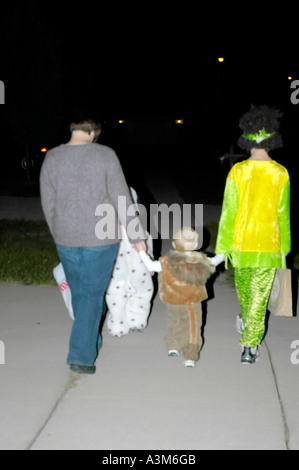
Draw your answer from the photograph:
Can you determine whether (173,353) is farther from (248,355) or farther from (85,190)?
(85,190)

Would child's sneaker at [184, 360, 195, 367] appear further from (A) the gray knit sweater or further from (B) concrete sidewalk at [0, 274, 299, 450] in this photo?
(A) the gray knit sweater

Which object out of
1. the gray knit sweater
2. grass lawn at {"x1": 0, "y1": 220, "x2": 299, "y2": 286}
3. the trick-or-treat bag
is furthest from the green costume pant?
grass lawn at {"x1": 0, "y1": 220, "x2": 299, "y2": 286}

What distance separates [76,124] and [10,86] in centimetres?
1635

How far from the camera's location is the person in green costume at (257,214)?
497 cm

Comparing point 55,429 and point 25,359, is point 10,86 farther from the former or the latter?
point 55,429

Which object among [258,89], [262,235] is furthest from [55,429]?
[258,89]

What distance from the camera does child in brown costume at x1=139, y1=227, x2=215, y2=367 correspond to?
4941 millimetres

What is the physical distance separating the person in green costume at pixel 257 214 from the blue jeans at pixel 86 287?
89 cm

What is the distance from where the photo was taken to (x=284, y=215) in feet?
16.6

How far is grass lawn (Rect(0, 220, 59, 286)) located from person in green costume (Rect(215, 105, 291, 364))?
3230 mm

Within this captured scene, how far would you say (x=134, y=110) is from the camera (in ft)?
228

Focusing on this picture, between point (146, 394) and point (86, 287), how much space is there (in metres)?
0.87

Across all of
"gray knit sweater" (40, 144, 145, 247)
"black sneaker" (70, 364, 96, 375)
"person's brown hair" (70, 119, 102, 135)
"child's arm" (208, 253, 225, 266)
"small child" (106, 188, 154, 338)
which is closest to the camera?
"gray knit sweater" (40, 144, 145, 247)

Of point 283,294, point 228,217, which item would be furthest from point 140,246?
point 283,294
